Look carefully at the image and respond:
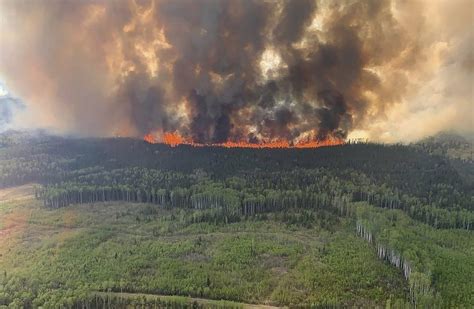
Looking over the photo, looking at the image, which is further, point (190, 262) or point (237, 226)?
point (237, 226)

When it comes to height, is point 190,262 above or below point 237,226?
below

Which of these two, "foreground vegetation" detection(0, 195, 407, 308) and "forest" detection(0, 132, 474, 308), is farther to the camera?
"forest" detection(0, 132, 474, 308)

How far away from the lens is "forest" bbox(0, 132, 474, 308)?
65.9 meters

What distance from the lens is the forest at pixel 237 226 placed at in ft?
216

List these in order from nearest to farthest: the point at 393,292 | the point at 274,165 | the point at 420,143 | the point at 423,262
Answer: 1. the point at 393,292
2. the point at 423,262
3. the point at 274,165
4. the point at 420,143

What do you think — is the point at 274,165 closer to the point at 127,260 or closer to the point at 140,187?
the point at 140,187

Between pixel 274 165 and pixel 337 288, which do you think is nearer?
pixel 337 288

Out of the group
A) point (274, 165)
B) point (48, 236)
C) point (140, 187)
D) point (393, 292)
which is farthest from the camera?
point (274, 165)

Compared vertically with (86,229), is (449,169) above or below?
above

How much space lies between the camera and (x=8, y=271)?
72.0m

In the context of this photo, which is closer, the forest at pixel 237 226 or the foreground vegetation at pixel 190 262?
the foreground vegetation at pixel 190 262

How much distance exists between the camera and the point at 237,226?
8762cm

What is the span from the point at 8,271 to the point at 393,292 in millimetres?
42460

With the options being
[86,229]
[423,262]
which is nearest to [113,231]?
[86,229]
